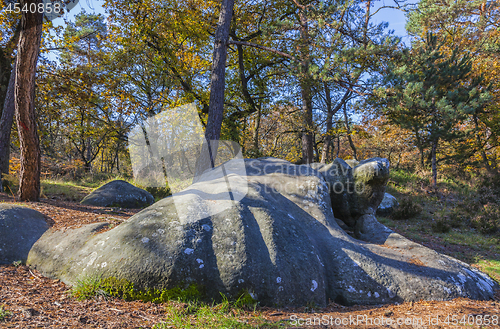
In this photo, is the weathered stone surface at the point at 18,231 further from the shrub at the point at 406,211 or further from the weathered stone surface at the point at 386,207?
the shrub at the point at 406,211

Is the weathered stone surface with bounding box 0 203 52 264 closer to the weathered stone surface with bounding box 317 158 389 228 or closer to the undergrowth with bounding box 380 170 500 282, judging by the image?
the weathered stone surface with bounding box 317 158 389 228

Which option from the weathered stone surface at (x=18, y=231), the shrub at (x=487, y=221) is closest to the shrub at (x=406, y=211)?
the shrub at (x=487, y=221)

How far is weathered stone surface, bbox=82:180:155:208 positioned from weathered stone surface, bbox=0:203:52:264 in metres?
3.43

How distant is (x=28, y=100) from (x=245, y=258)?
5.49 meters

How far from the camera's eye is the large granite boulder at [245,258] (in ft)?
8.67

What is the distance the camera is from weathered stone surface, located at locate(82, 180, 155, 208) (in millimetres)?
7225

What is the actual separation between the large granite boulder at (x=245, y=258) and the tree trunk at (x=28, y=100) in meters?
2.89

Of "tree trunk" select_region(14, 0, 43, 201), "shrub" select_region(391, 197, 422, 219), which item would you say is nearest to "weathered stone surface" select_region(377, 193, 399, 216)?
"shrub" select_region(391, 197, 422, 219)

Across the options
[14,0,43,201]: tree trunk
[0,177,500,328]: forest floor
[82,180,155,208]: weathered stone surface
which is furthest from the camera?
[82,180,155,208]: weathered stone surface

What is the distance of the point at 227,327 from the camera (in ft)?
6.97

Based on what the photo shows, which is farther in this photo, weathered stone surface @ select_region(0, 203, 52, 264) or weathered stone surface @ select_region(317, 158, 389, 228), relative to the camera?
weathered stone surface @ select_region(317, 158, 389, 228)

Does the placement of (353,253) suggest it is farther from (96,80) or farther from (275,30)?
(96,80)

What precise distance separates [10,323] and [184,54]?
11.4 m

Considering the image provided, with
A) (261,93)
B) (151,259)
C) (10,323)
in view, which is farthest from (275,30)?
(10,323)
